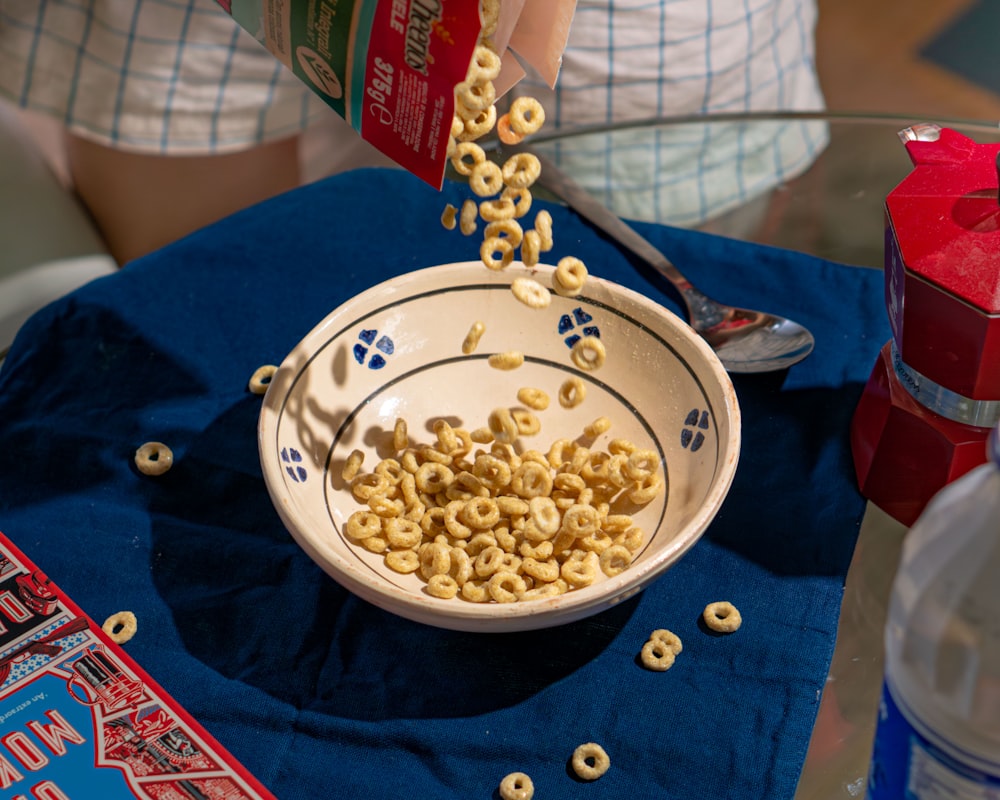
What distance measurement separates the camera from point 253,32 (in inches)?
30.3

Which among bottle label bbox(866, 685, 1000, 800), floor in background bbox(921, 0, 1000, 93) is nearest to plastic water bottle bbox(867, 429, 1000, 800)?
bottle label bbox(866, 685, 1000, 800)

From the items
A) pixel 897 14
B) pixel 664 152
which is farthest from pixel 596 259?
pixel 897 14

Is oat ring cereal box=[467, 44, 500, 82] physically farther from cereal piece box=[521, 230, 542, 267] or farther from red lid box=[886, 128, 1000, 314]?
red lid box=[886, 128, 1000, 314]

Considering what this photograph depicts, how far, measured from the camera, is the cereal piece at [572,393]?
0.83 metres

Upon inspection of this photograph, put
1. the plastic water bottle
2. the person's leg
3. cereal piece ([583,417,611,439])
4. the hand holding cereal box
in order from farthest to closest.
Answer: the person's leg < cereal piece ([583,417,611,439]) < the hand holding cereal box < the plastic water bottle

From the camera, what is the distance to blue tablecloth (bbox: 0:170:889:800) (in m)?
0.71

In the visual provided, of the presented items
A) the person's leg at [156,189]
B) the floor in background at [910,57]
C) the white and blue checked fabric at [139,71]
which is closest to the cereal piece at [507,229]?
the white and blue checked fabric at [139,71]

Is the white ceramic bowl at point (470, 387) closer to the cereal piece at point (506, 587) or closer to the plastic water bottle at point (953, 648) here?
the cereal piece at point (506, 587)

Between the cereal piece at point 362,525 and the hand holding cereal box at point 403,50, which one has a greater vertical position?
the hand holding cereal box at point 403,50

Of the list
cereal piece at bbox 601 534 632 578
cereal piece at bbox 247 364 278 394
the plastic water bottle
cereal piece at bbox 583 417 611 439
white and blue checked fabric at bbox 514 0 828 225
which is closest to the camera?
the plastic water bottle

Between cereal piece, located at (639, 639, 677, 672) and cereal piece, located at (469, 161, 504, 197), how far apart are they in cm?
34

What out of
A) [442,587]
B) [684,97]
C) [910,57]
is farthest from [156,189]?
[910,57]

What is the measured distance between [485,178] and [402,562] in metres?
0.28

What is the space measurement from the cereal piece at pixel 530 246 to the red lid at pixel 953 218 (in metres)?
0.24
